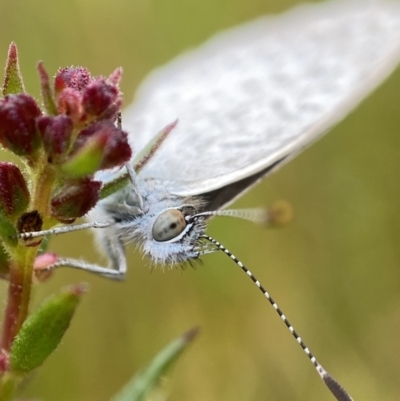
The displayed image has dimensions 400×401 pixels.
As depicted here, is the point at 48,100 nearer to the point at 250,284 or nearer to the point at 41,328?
the point at 41,328

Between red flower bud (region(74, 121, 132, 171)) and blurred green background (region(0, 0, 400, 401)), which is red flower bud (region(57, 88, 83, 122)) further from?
blurred green background (region(0, 0, 400, 401))

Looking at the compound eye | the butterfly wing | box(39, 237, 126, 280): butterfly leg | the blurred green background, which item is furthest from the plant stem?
the blurred green background

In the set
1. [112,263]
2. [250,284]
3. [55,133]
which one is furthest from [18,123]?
[250,284]

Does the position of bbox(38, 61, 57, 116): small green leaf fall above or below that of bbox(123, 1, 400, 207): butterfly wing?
above

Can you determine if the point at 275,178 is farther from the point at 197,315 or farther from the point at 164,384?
the point at 164,384

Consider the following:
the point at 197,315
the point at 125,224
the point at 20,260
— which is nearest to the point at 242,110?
the point at 125,224

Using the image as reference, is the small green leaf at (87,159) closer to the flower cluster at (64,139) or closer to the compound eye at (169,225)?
the flower cluster at (64,139)
